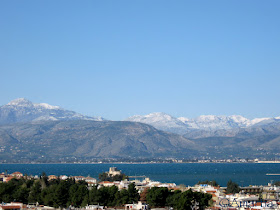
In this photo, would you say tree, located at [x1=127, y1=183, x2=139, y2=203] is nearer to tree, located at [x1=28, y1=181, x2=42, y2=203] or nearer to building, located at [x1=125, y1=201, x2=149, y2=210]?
building, located at [x1=125, y1=201, x2=149, y2=210]

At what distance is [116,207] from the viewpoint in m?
76.4

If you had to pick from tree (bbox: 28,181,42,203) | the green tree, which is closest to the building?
the green tree

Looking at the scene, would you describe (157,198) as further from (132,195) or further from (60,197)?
(60,197)

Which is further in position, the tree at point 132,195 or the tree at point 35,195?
the tree at point 35,195

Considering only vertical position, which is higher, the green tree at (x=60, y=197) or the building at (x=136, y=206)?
the green tree at (x=60, y=197)

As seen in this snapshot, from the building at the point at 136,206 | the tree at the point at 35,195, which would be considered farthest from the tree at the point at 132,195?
the tree at the point at 35,195

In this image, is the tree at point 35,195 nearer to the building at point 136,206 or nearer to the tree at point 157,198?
the building at point 136,206

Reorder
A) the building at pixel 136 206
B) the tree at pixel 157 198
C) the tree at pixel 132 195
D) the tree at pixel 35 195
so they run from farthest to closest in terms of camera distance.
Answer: the tree at pixel 35 195, the tree at pixel 132 195, the tree at pixel 157 198, the building at pixel 136 206

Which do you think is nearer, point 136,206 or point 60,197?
point 136,206

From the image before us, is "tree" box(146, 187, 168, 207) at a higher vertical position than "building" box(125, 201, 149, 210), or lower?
higher

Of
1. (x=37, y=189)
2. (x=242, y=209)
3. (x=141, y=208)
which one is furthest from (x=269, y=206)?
(x=37, y=189)

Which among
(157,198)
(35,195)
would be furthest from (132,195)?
(35,195)

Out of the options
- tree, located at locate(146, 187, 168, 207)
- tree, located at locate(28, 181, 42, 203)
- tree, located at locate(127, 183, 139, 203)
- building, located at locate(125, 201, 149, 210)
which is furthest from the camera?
tree, located at locate(28, 181, 42, 203)

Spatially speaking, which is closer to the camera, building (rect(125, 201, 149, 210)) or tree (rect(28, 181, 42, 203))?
building (rect(125, 201, 149, 210))
